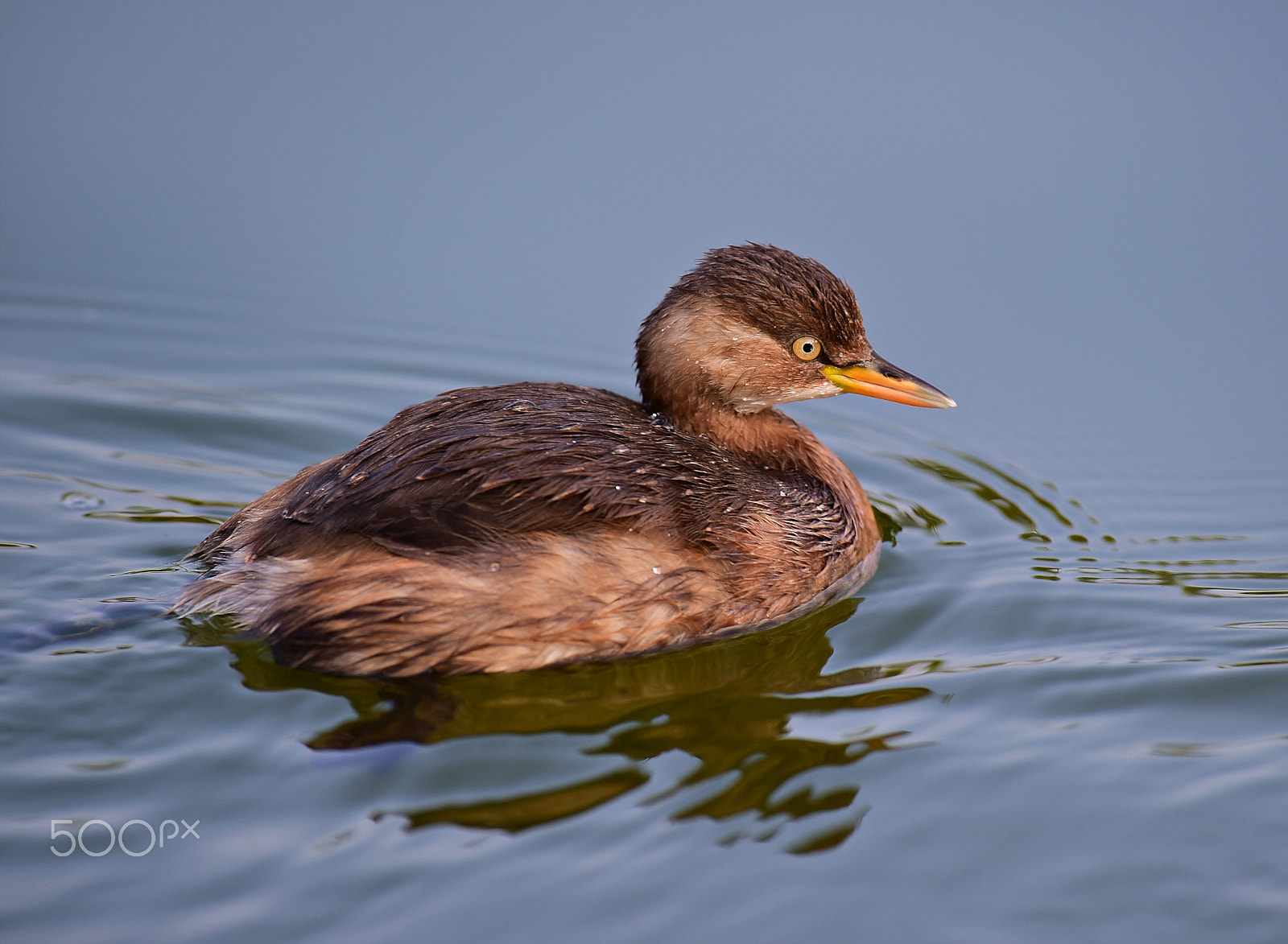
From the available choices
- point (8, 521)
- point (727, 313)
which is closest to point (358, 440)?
point (8, 521)

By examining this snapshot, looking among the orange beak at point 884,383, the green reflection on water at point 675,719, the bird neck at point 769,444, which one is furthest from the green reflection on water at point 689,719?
the orange beak at point 884,383

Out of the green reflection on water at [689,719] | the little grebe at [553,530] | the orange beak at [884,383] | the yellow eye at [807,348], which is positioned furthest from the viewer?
the orange beak at [884,383]

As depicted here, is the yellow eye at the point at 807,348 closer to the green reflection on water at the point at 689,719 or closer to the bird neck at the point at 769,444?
the bird neck at the point at 769,444

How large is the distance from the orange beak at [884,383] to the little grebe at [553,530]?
0.96 feet

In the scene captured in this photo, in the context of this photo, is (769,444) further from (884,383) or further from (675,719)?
(675,719)

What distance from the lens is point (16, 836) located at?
4039mm

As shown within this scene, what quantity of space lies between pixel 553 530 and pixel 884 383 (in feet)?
6.12

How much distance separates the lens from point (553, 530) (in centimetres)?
511

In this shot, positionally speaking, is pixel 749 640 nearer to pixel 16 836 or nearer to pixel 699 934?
pixel 699 934

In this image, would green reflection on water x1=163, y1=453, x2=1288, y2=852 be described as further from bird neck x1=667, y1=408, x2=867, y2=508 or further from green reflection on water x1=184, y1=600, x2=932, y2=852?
bird neck x1=667, y1=408, x2=867, y2=508

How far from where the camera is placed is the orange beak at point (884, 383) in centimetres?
621

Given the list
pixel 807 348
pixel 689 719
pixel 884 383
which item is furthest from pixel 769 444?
pixel 689 719

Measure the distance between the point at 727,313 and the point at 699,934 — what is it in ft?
9.42

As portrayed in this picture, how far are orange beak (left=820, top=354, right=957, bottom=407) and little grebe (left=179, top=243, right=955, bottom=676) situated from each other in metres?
0.29
